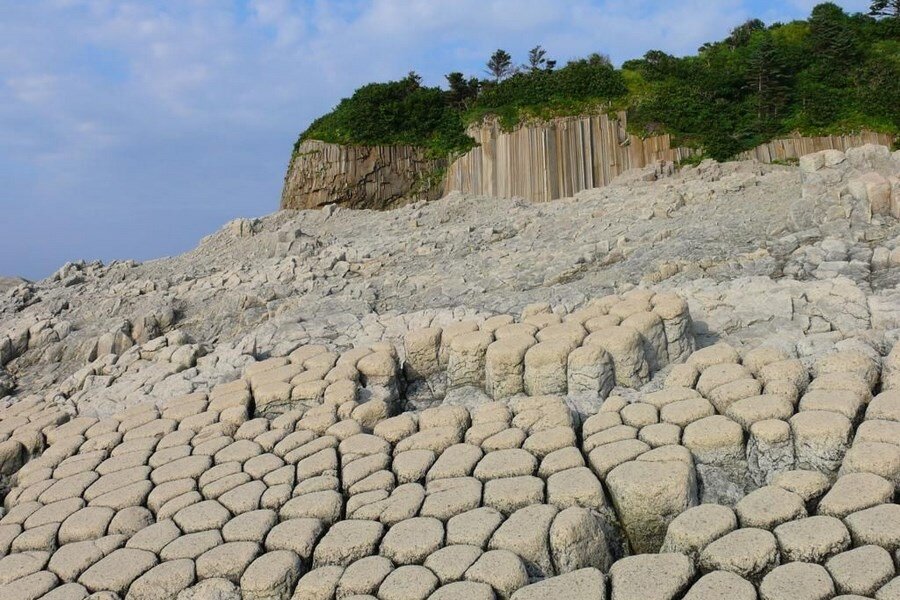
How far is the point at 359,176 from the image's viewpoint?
74.7 feet

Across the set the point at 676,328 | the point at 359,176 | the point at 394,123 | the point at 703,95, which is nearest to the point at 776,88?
the point at 703,95

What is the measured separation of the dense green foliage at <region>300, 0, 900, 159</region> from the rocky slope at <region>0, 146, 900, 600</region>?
1028 centimetres

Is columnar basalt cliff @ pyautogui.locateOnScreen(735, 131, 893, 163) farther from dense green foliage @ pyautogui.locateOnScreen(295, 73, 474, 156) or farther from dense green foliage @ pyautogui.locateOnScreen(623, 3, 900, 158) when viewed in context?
dense green foliage @ pyautogui.locateOnScreen(295, 73, 474, 156)

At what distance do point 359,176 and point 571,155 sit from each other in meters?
6.97

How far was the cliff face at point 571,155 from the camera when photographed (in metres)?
20.3

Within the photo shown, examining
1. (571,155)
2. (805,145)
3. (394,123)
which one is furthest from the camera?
(394,123)

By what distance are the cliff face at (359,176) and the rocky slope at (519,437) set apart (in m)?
12.0

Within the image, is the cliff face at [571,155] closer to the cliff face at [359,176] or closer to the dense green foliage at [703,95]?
the dense green foliage at [703,95]

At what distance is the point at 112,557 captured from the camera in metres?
4.36

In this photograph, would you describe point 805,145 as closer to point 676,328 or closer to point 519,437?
point 676,328

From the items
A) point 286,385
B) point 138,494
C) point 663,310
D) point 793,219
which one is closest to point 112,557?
point 138,494

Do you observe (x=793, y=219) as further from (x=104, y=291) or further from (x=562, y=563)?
(x=104, y=291)

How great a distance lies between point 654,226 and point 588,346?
6524 millimetres

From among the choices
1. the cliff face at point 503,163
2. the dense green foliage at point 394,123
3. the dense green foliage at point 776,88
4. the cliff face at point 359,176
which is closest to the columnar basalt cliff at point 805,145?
the cliff face at point 503,163
